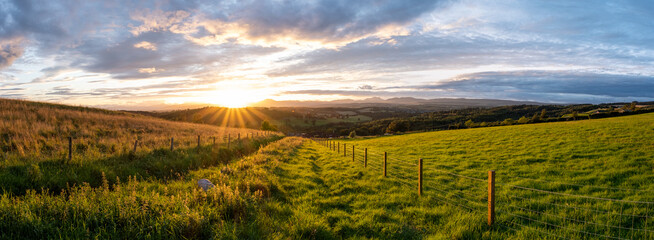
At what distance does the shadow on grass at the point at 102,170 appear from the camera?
8023 millimetres

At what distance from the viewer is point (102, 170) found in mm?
9734

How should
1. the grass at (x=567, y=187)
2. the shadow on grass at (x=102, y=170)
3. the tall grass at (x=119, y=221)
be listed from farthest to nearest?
the shadow on grass at (x=102, y=170) → the grass at (x=567, y=187) → the tall grass at (x=119, y=221)

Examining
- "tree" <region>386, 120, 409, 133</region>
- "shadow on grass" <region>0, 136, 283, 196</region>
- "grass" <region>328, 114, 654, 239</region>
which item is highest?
"shadow on grass" <region>0, 136, 283, 196</region>

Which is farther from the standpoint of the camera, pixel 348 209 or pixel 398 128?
pixel 398 128

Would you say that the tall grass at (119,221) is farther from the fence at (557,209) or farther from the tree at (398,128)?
the tree at (398,128)

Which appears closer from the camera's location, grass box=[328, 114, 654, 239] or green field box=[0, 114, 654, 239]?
green field box=[0, 114, 654, 239]

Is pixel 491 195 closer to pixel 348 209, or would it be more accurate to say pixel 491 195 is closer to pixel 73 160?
pixel 348 209

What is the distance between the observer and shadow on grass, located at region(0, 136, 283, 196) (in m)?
8.02

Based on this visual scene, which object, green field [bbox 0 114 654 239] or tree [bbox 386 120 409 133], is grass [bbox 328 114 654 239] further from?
tree [bbox 386 120 409 133]

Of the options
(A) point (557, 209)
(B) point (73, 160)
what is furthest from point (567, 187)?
(B) point (73, 160)

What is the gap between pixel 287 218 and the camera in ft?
20.4

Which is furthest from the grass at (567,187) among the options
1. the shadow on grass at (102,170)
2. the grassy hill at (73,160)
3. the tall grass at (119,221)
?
the grassy hill at (73,160)

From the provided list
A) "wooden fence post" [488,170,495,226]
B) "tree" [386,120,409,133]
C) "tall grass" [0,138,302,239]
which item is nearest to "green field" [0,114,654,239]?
"tall grass" [0,138,302,239]

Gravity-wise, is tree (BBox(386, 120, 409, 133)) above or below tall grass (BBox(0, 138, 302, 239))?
below
